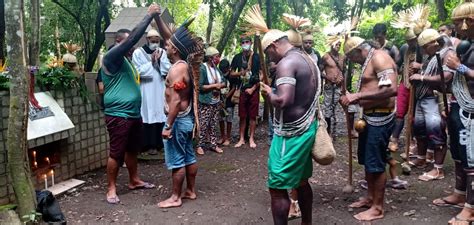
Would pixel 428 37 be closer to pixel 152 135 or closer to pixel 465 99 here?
pixel 465 99

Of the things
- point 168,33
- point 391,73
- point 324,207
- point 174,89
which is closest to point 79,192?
point 174,89

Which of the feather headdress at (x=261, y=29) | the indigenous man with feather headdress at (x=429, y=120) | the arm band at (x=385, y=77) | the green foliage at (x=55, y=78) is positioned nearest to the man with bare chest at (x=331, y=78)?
the indigenous man with feather headdress at (x=429, y=120)

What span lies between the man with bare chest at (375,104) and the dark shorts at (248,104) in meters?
3.47

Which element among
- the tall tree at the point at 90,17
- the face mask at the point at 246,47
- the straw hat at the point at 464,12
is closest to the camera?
the straw hat at the point at 464,12

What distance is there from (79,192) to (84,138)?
88 cm

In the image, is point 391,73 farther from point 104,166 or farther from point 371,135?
point 104,166

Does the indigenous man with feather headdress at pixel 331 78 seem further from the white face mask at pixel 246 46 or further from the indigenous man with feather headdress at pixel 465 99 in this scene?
the indigenous man with feather headdress at pixel 465 99

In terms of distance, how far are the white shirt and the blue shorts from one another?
1882 mm

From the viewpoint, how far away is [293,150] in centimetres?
354

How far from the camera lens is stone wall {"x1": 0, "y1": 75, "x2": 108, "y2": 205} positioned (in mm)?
5414

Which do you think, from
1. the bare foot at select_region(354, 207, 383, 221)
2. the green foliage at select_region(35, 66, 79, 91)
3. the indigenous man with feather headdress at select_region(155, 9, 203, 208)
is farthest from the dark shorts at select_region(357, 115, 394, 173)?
the green foliage at select_region(35, 66, 79, 91)

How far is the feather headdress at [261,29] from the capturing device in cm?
365

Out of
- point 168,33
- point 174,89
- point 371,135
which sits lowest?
point 371,135

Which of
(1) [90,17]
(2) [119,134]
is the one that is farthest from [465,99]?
(1) [90,17]
